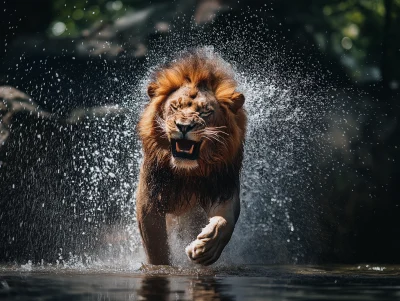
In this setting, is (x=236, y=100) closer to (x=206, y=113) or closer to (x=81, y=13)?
(x=206, y=113)

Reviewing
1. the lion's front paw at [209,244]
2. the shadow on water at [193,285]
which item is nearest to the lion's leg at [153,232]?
the shadow on water at [193,285]

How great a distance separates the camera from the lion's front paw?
6.18 m

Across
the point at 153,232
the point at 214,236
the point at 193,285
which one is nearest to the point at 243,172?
the point at 153,232

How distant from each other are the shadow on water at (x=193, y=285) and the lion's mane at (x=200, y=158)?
559 millimetres

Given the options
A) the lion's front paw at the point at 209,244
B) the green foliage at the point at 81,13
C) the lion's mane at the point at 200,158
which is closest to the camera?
the lion's front paw at the point at 209,244

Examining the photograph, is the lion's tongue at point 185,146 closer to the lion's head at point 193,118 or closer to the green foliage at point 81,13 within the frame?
the lion's head at point 193,118

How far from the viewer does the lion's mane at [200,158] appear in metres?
6.91

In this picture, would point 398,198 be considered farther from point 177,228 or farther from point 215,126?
point 215,126

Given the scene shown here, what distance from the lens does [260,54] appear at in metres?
12.2

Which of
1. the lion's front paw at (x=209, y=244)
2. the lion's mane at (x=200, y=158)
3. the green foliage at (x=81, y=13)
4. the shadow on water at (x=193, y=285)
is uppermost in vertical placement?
the green foliage at (x=81, y=13)

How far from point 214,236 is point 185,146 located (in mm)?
736

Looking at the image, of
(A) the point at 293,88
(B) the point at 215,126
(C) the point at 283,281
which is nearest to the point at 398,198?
(A) the point at 293,88

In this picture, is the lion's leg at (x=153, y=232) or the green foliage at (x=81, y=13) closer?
the lion's leg at (x=153, y=232)

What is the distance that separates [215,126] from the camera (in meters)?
6.83
